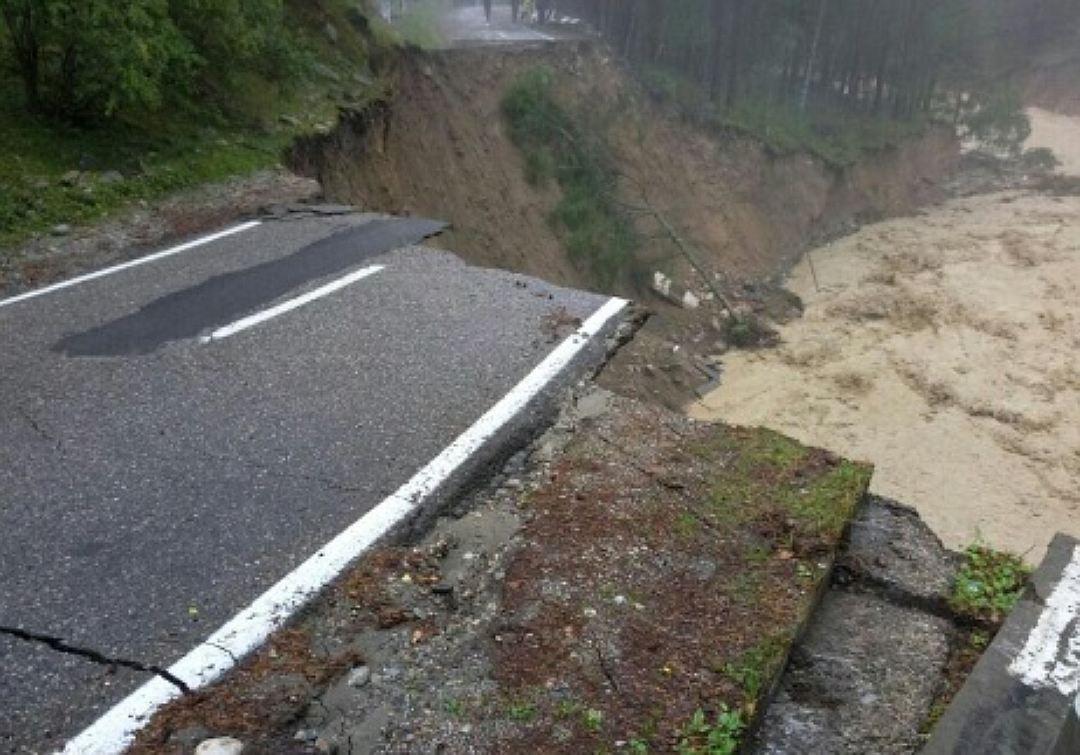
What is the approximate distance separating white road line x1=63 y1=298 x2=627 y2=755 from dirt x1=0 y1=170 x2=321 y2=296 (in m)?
5.16

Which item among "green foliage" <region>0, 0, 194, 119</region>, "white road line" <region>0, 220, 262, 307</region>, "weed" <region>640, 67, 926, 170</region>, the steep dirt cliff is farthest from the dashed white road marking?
"weed" <region>640, 67, 926, 170</region>

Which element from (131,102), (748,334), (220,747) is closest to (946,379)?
(748,334)

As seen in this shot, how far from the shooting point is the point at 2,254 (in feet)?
29.0

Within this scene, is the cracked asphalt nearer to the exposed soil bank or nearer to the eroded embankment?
the eroded embankment

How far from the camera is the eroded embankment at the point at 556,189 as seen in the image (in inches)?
666

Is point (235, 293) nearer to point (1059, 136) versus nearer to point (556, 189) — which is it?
point (556, 189)

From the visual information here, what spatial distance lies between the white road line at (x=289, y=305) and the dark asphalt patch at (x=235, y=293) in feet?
0.42

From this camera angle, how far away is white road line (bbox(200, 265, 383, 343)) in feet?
23.5

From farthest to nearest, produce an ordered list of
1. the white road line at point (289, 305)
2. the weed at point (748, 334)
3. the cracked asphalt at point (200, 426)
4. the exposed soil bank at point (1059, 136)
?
the exposed soil bank at point (1059, 136) → the weed at point (748, 334) → the white road line at point (289, 305) → the cracked asphalt at point (200, 426)

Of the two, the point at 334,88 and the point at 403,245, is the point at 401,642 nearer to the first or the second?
the point at 403,245

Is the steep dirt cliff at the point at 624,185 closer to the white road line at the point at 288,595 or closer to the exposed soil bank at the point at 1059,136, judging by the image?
the white road line at the point at 288,595

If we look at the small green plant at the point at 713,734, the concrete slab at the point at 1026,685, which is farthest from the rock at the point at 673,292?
the small green plant at the point at 713,734

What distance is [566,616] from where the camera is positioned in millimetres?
4156

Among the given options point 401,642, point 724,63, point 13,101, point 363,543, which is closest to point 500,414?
point 363,543
